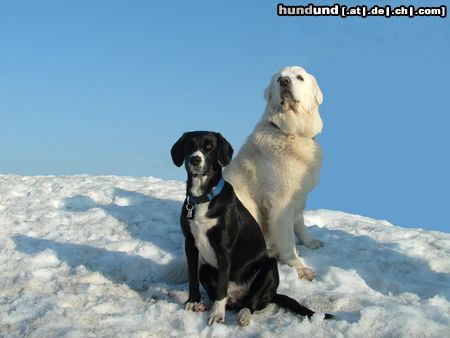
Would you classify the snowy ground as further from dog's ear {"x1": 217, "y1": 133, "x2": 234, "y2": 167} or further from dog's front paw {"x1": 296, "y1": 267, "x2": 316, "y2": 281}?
dog's ear {"x1": 217, "y1": 133, "x2": 234, "y2": 167}

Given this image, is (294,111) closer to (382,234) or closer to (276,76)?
(276,76)

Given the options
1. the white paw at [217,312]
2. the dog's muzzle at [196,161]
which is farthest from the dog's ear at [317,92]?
the white paw at [217,312]

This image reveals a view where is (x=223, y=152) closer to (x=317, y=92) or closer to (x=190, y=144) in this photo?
(x=190, y=144)

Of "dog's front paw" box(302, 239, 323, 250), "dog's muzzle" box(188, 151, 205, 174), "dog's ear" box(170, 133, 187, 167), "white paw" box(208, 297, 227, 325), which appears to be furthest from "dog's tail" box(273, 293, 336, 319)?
"dog's front paw" box(302, 239, 323, 250)

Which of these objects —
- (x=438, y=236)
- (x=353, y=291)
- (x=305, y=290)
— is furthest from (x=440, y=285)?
(x=438, y=236)

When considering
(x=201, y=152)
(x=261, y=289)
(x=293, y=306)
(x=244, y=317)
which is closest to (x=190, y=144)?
(x=201, y=152)

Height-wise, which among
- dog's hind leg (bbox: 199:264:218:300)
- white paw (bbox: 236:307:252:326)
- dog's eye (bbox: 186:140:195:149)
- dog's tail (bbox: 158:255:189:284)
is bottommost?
dog's tail (bbox: 158:255:189:284)

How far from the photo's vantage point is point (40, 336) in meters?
4.05

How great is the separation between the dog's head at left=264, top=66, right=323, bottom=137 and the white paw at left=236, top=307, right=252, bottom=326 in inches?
103

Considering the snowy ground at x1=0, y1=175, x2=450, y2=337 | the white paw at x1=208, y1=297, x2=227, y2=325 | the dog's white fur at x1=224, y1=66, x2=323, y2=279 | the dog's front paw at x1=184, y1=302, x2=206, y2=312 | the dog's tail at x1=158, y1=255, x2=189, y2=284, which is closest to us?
the snowy ground at x1=0, y1=175, x2=450, y2=337

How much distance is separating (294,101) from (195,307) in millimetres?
2920

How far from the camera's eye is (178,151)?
4.67 metres

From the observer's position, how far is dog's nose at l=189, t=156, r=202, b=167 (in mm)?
4422

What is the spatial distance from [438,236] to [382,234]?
1.25 m
